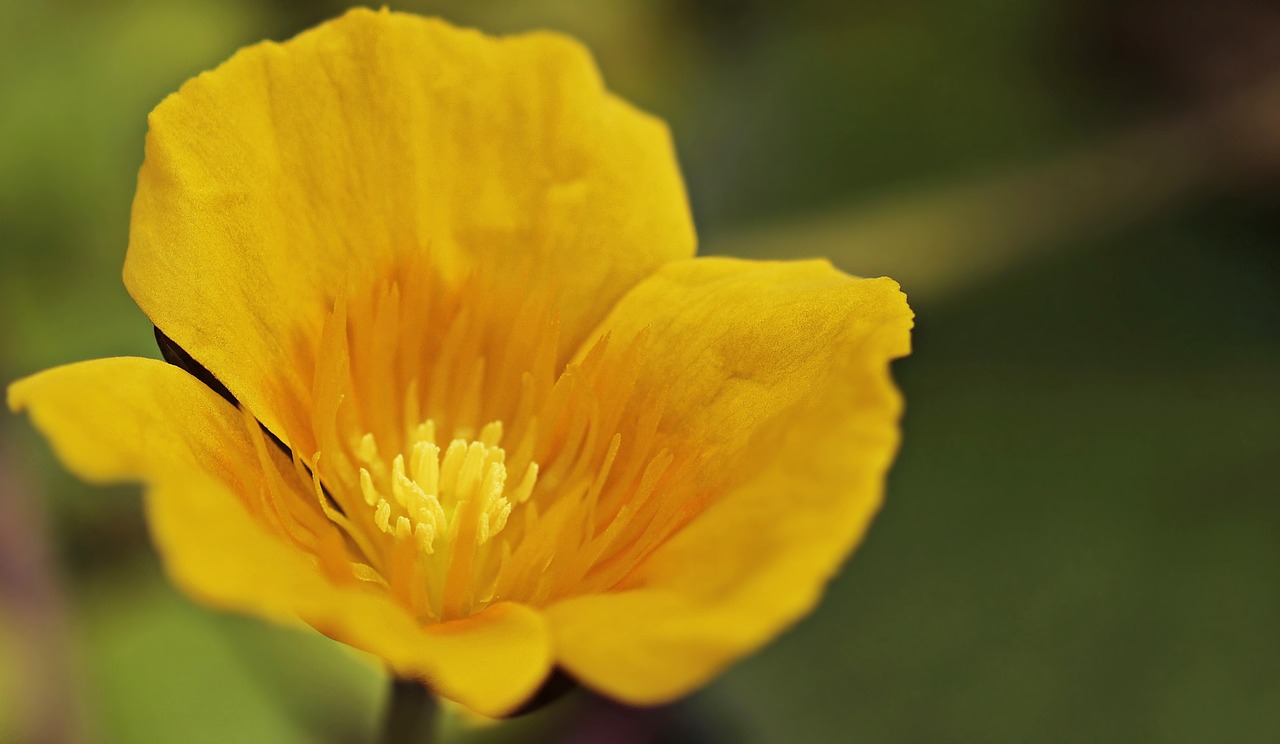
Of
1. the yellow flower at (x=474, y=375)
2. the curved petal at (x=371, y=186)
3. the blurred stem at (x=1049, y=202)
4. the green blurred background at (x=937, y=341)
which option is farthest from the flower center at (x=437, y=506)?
the blurred stem at (x=1049, y=202)

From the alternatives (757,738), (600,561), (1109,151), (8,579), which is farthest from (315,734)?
(1109,151)

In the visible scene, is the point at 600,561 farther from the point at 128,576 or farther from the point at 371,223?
the point at 128,576

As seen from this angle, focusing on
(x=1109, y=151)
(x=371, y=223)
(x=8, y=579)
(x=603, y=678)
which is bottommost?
(x=8, y=579)

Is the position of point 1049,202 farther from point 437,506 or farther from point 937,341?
point 437,506

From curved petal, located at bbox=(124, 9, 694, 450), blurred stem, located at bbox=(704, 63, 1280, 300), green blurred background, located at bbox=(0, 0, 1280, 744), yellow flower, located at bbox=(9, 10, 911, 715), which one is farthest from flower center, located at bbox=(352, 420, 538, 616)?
blurred stem, located at bbox=(704, 63, 1280, 300)

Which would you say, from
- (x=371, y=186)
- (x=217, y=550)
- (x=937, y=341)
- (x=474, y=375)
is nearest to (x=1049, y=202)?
(x=937, y=341)

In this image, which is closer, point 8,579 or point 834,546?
point 834,546
